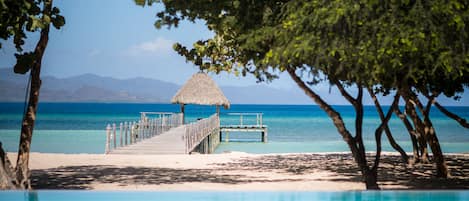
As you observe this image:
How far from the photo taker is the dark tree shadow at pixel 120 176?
29.5 feet

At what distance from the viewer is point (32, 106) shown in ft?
22.8

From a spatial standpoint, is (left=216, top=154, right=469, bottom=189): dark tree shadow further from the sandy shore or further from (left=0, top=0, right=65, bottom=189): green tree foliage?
(left=0, top=0, right=65, bottom=189): green tree foliage

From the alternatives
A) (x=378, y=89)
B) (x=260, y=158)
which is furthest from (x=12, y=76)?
(x=378, y=89)

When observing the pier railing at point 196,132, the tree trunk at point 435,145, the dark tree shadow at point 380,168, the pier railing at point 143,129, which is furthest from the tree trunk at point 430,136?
the pier railing at point 143,129

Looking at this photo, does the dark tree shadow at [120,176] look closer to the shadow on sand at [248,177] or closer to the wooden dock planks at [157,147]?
the shadow on sand at [248,177]

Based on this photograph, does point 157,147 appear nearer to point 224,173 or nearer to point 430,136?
point 224,173

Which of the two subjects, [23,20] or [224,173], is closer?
[23,20]

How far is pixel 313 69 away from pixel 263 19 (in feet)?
2.22

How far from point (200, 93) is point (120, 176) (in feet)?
32.0

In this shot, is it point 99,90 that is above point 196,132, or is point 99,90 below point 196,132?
above

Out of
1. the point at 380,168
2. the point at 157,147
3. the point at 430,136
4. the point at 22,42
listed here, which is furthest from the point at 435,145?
the point at 157,147

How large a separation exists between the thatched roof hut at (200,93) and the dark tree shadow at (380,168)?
5.86 metres

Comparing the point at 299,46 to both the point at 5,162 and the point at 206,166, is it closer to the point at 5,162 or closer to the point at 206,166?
the point at 5,162

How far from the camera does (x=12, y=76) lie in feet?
38.2
